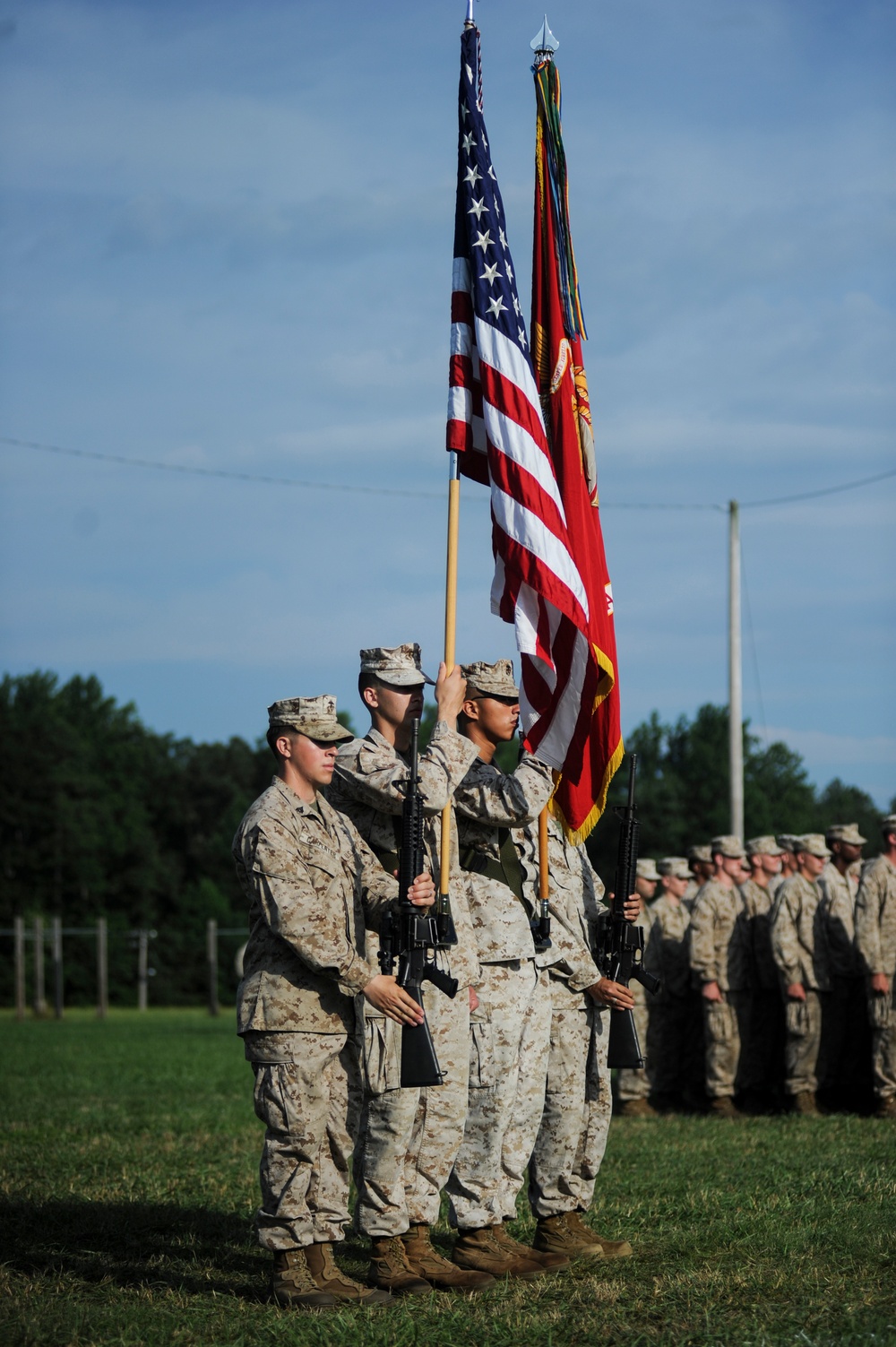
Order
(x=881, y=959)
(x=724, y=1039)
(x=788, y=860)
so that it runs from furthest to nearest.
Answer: (x=788, y=860)
(x=724, y=1039)
(x=881, y=959)

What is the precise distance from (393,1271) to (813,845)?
9.01 metres

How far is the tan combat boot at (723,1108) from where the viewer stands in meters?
13.9

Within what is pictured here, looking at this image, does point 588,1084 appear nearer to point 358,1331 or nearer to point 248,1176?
point 358,1331

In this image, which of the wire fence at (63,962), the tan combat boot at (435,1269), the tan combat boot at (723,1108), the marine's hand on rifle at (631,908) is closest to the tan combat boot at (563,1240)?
the tan combat boot at (435,1269)

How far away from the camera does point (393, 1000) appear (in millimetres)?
6086

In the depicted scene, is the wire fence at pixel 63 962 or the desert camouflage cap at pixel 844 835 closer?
the desert camouflage cap at pixel 844 835

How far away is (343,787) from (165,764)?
7544 cm

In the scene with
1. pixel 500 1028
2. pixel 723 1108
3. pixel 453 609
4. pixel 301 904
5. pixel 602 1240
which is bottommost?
pixel 723 1108

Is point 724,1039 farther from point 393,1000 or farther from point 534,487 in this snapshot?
point 393,1000

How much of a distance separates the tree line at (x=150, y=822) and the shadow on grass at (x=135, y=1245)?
159 ft

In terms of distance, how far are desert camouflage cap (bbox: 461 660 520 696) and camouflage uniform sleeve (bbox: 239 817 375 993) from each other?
5.12 ft

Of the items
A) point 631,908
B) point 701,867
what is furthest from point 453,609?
point 701,867

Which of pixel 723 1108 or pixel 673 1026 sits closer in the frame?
pixel 723 1108

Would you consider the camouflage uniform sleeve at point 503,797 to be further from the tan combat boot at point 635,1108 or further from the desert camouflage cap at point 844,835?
the tan combat boot at point 635,1108
